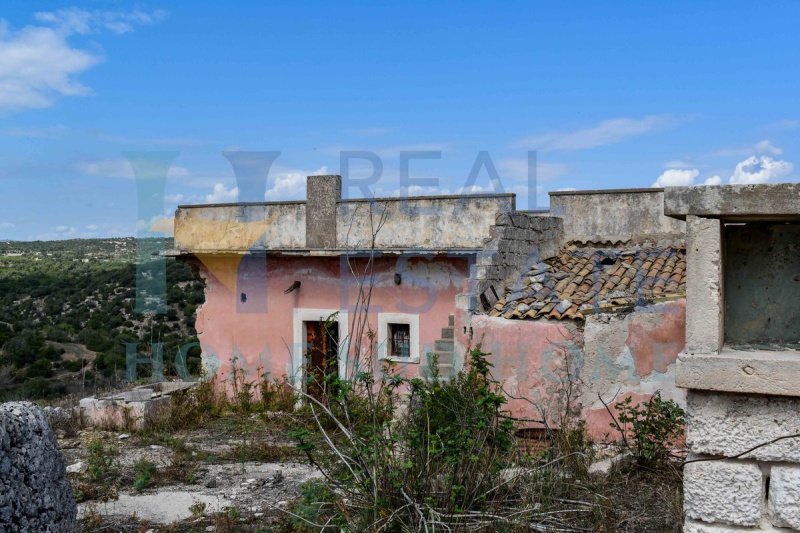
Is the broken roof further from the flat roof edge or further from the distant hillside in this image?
the distant hillside

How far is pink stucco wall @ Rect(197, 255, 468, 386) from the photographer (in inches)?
498

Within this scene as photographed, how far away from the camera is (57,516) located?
4527 mm

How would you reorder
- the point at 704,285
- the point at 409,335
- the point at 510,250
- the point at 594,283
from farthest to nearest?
the point at 409,335, the point at 510,250, the point at 594,283, the point at 704,285

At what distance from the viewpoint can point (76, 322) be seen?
24.0 m

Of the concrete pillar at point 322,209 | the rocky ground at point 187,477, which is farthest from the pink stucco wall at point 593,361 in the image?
the concrete pillar at point 322,209

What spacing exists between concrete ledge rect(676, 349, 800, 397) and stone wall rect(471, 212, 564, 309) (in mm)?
6108

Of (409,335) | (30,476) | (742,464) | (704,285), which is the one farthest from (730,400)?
(409,335)

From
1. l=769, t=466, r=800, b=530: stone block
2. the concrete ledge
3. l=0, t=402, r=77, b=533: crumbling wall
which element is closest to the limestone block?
l=769, t=466, r=800, b=530: stone block

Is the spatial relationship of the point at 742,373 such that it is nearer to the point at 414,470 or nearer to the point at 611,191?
the point at 414,470

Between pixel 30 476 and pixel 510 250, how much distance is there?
695 centimetres

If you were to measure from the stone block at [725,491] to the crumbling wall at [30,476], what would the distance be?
3.57m

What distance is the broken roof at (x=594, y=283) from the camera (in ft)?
27.4

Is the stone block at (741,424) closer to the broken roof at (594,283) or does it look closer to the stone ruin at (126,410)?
the broken roof at (594,283)

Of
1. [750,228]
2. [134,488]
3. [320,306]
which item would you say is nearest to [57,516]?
[134,488]
